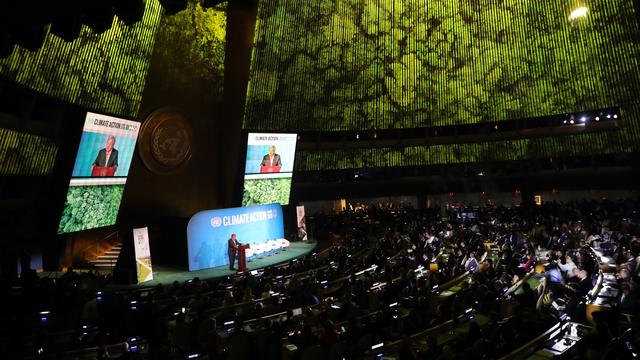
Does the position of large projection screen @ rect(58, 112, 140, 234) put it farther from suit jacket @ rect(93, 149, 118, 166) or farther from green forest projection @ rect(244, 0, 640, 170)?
green forest projection @ rect(244, 0, 640, 170)

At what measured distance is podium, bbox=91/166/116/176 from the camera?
12.1 meters

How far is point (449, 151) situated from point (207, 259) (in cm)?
1493

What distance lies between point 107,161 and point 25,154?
1974 millimetres

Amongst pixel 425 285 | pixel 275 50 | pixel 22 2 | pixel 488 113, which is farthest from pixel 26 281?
pixel 488 113

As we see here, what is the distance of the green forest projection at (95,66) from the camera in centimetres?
1012

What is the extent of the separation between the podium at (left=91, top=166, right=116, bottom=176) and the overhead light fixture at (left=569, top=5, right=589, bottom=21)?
19.4m

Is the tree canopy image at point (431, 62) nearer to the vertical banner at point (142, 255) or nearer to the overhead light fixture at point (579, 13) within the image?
the overhead light fixture at point (579, 13)

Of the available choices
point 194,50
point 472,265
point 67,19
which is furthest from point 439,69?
point 67,19

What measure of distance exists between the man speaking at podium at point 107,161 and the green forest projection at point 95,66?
3.50 ft

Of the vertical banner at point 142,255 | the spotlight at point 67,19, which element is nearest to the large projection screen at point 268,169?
the vertical banner at point 142,255

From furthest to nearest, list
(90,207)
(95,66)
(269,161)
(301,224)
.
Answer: (301,224) → (269,161) → (90,207) → (95,66)

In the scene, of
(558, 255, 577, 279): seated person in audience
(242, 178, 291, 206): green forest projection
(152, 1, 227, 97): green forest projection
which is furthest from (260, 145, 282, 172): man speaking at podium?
(558, 255, 577, 279): seated person in audience

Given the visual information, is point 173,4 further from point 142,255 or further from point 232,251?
point 232,251

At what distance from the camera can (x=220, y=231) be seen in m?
14.3
